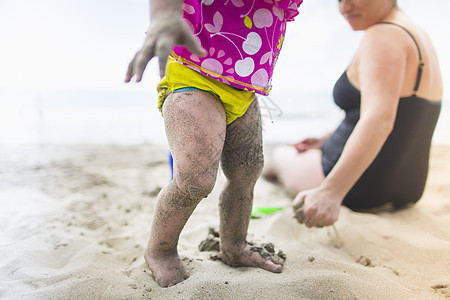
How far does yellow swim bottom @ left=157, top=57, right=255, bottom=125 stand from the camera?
3.78 ft

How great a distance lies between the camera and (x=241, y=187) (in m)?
1.41

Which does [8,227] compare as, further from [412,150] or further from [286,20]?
[412,150]

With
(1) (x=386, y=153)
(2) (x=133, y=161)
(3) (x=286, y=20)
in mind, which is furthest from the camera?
(2) (x=133, y=161)

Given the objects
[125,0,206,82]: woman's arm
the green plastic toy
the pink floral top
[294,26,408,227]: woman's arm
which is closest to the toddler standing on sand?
the pink floral top

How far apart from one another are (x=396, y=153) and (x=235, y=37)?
1430 mm

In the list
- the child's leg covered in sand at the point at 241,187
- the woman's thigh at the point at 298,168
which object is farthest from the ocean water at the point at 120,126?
the child's leg covered in sand at the point at 241,187

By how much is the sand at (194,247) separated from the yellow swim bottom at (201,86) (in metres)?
0.67

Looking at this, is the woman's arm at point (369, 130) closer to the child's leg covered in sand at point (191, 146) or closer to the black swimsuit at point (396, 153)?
the black swimsuit at point (396, 153)

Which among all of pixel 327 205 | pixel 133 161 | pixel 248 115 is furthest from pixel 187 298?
pixel 133 161

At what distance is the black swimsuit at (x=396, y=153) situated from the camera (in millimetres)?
1971

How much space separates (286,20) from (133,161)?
2.93 m

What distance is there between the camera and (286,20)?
1332 mm

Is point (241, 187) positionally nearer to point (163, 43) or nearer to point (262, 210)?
point (163, 43)

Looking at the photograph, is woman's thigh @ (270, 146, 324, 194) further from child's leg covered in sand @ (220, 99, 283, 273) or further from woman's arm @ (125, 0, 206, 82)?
woman's arm @ (125, 0, 206, 82)
